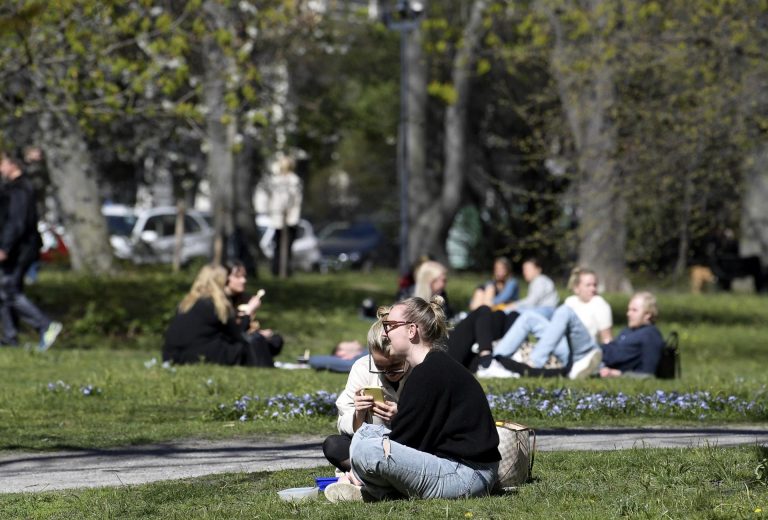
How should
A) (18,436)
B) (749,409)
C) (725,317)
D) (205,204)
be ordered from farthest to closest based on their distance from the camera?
(205,204) < (725,317) < (749,409) < (18,436)

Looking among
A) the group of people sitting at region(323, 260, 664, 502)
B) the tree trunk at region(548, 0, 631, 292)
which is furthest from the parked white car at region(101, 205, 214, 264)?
the group of people sitting at region(323, 260, 664, 502)

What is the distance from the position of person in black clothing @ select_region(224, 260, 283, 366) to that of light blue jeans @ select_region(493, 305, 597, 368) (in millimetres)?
2199

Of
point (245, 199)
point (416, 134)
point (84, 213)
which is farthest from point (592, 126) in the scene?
point (245, 199)

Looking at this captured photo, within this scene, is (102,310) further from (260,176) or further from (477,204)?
(260,176)

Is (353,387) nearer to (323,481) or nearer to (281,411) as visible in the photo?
(323,481)

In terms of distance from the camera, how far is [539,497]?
25.4 feet

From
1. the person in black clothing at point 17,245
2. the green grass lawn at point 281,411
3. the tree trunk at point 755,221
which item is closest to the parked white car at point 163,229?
the tree trunk at point 755,221

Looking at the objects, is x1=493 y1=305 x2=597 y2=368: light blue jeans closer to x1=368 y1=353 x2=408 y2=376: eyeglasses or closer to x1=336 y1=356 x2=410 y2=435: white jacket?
x1=336 y1=356 x2=410 y2=435: white jacket

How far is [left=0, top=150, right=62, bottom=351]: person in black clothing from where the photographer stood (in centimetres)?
1634

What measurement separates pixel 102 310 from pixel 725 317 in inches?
427

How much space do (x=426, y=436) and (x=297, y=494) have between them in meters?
0.71

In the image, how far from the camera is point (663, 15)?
66.1 feet

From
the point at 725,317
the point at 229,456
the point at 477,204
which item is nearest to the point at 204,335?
the point at 229,456

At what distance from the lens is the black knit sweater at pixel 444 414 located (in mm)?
7535
